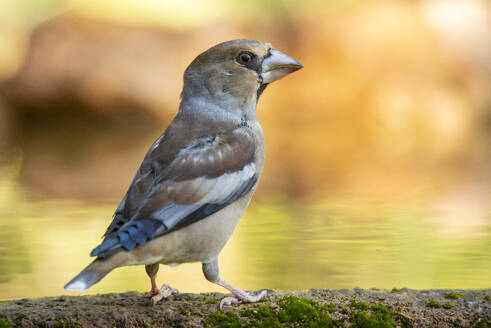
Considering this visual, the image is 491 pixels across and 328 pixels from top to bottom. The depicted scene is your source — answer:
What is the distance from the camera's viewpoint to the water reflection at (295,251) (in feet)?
18.7

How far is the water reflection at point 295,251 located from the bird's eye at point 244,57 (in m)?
1.76

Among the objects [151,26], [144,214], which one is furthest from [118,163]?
[144,214]

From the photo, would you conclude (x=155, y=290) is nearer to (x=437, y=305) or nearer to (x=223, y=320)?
(x=223, y=320)

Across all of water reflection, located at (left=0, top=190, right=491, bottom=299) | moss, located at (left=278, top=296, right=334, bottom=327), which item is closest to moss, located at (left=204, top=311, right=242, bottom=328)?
moss, located at (left=278, top=296, right=334, bottom=327)

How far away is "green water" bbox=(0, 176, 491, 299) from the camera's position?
570cm

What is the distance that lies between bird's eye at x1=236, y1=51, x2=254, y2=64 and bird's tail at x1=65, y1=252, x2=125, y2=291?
1558mm

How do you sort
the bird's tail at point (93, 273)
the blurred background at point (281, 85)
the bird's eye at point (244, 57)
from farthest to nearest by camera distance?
the blurred background at point (281, 85), the bird's eye at point (244, 57), the bird's tail at point (93, 273)

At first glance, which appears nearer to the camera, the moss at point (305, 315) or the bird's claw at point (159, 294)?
the moss at point (305, 315)

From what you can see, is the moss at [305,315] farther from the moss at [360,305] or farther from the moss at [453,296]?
the moss at [453,296]

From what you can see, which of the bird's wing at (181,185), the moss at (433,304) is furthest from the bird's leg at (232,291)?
the moss at (433,304)

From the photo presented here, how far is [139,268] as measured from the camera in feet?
21.3

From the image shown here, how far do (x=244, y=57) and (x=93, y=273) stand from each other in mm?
1720

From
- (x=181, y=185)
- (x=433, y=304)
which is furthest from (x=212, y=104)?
(x=433, y=304)

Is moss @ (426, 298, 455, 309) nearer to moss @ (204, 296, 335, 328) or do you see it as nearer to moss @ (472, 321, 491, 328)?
moss @ (472, 321, 491, 328)
